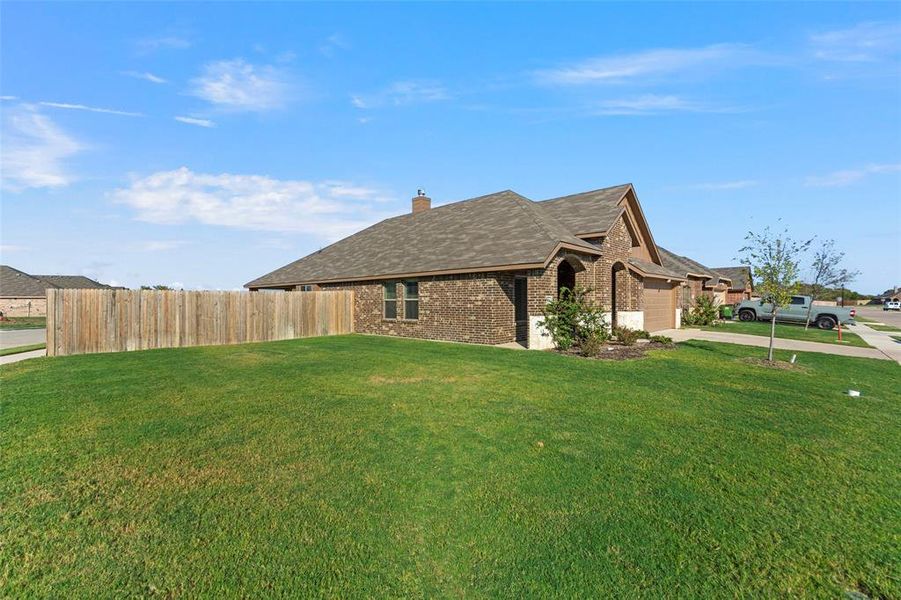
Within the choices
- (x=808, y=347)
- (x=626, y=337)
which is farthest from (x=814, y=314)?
(x=626, y=337)

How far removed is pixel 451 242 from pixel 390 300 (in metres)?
3.71

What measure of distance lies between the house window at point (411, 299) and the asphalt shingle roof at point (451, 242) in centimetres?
66

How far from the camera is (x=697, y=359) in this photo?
11656mm

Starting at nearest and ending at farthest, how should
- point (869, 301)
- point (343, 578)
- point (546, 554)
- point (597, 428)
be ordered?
point (343, 578)
point (546, 554)
point (597, 428)
point (869, 301)

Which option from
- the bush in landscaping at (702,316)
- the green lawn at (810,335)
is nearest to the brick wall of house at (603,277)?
the green lawn at (810,335)

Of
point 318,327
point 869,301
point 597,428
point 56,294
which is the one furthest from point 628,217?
point 869,301

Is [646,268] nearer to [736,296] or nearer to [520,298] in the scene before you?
[520,298]

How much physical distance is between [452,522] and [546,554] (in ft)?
2.56

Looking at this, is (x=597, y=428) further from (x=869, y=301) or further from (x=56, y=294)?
(x=869, y=301)

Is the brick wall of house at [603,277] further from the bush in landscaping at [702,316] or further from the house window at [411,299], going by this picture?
the bush in landscaping at [702,316]

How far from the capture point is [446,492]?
12.7ft

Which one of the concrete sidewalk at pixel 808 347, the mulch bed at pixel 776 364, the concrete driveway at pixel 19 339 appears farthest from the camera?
the concrete driveway at pixel 19 339

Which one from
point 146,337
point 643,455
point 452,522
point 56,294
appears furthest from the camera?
point 146,337

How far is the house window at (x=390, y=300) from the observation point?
1833 centimetres
